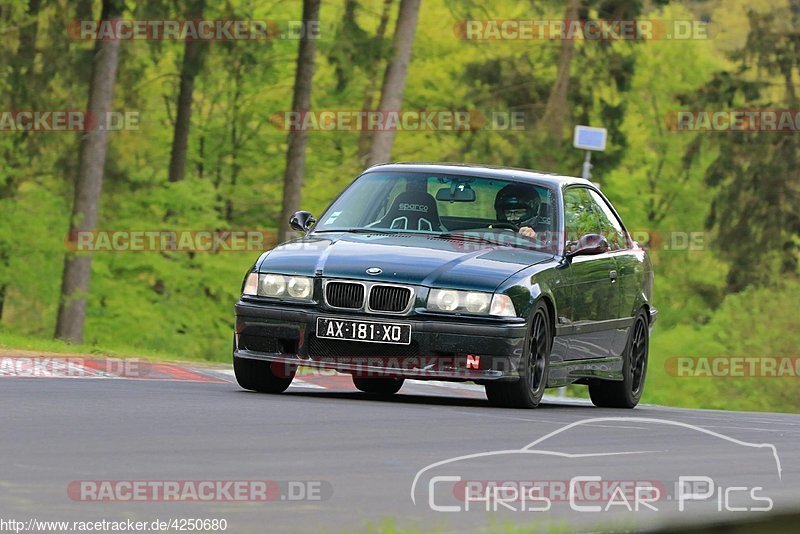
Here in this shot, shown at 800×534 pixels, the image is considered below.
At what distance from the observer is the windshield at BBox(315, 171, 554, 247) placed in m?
13.7

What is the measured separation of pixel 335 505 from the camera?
704 cm

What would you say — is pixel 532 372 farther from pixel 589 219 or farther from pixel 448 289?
pixel 589 219

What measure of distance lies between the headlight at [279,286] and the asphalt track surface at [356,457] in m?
0.71

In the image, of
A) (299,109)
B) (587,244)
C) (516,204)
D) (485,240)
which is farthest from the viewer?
(299,109)

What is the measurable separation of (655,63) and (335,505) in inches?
2421

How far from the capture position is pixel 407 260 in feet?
41.0

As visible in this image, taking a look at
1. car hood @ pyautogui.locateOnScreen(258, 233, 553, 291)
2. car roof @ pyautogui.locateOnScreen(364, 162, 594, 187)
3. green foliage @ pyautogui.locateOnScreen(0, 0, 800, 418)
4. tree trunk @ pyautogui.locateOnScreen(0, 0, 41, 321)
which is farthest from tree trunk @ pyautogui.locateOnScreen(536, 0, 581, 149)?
car hood @ pyautogui.locateOnScreen(258, 233, 553, 291)

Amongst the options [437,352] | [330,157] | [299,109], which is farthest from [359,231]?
[330,157]

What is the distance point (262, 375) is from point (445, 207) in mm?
1932

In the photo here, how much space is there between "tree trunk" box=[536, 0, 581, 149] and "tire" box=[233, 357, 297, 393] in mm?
34570

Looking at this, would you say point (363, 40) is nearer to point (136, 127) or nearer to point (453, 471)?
point (136, 127)

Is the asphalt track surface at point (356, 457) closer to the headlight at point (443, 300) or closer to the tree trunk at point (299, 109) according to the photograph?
the headlight at point (443, 300)

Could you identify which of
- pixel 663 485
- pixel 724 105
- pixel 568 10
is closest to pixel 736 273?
pixel 724 105

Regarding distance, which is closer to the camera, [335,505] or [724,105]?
[335,505]
